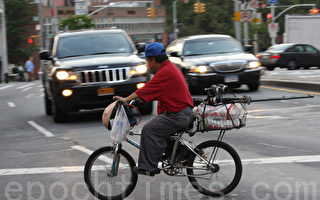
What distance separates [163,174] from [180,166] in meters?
1.08

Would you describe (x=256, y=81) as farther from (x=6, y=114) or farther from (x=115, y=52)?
(x=6, y=114)

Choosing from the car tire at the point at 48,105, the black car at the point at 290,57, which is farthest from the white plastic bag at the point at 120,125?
the black car at the point at 290,57

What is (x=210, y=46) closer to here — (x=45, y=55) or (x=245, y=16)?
(x=45, y=55)

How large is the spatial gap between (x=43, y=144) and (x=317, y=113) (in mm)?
5456

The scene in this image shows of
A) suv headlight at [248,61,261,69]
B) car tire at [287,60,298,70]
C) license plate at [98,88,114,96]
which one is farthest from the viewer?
car tire at [287,60,298,70]

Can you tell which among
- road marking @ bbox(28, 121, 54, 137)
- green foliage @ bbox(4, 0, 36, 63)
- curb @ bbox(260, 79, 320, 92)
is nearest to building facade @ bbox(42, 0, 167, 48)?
green foliage @ bbox(4, 0, 36, 63)

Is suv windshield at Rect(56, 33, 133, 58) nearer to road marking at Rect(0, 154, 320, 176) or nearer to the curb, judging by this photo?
road marking at Rect(0, 154, 320, 176)

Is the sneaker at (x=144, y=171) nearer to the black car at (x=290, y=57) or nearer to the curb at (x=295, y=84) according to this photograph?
the curb at (x=295, y=84)

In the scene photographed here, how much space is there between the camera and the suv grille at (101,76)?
36.8 feet

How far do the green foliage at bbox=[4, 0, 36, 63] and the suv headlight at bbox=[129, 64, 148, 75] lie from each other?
201 ft

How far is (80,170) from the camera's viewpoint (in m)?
6.96

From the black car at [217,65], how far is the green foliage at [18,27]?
5668 centimetres

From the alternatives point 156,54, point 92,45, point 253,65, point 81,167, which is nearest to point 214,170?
point 156,54

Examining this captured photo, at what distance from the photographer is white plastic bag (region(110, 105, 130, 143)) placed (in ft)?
17.8
